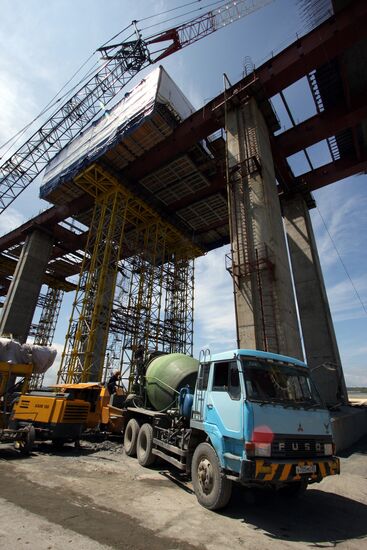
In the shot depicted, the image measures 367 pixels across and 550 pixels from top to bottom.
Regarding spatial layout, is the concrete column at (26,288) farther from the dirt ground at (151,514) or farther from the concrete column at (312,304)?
the concrete column at (312,304)

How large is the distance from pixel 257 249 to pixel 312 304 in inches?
347

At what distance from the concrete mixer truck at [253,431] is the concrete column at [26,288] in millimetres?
21656

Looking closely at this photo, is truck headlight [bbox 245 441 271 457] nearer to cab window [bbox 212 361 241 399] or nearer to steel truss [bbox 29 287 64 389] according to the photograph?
cab window [bbox 212 361 241 399]

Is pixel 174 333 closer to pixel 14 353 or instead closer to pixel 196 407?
pixel 14 353

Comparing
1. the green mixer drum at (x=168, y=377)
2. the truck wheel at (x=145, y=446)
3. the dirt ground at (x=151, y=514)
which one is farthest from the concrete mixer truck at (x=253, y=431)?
the green mixer drum at (x=168, y=377)

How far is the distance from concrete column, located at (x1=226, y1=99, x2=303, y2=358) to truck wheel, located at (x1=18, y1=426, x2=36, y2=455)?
7818 mm

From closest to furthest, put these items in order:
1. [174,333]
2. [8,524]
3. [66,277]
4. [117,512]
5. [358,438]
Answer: [8,524]
[117,512]
[358,438]
[174,333]
[66,277]

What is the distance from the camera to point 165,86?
2198 centimetres

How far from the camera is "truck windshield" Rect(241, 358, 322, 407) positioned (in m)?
5.58

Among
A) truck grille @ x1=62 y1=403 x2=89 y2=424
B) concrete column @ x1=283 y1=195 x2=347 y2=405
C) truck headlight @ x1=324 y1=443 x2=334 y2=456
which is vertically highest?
concrete column @ x1=283 y1=195 x2=347 y2=405

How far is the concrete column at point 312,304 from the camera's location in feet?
59.7

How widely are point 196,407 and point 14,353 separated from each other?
7646mm

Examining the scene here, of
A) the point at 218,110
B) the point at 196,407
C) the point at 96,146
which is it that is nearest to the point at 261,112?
the point at 218,110

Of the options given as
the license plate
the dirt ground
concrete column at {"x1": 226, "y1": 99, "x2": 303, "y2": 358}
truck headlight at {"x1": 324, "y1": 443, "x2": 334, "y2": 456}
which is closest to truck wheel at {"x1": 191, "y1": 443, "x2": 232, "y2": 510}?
the dirt ground
